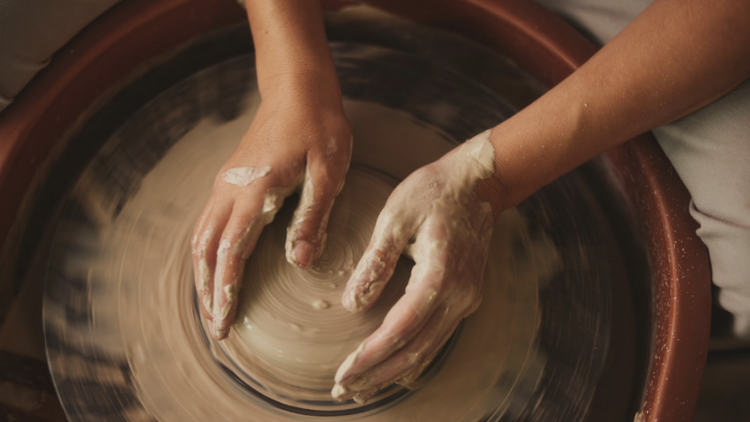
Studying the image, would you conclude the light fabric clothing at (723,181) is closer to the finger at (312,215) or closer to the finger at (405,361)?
the finger at (405,361)

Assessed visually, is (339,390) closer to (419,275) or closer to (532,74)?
(419,275)

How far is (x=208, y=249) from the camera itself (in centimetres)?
93

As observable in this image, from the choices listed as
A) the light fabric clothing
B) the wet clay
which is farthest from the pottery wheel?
the light fabric clothing

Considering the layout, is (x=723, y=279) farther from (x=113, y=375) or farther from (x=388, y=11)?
(x=113, y=375)

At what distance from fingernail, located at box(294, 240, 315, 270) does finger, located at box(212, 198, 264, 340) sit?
0.27 feet

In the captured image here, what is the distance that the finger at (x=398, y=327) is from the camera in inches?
33.8

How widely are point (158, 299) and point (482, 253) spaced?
0.65 m

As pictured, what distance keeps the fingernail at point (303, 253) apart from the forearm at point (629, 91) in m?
0.34

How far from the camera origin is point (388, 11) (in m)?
1.31

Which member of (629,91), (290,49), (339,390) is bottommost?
(339,390)

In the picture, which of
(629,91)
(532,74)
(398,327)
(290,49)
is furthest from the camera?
(532,74)

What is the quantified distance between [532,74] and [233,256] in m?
0.88

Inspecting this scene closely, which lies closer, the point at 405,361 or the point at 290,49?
the point at 405,361

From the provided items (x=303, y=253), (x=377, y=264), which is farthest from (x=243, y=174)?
(x=377, y=264)
